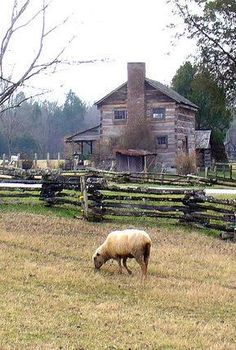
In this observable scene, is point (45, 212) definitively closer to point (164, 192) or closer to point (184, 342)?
point (164, 192)

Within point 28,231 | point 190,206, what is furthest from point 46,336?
point 190,206

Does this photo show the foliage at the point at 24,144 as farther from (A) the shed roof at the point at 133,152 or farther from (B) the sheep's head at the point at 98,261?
(B) the sheep's head at the point at 98,261

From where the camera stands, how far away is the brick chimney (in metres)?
50.7

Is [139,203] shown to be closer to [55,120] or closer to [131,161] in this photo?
[131,161]

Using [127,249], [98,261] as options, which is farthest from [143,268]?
[98,261]

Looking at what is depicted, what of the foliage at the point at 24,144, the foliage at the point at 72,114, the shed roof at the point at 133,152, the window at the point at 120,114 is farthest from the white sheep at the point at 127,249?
the foliage at the point at 72,114

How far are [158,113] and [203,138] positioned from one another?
752 centimetres

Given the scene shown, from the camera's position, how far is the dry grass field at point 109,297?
768cm

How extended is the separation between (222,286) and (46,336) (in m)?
4.78

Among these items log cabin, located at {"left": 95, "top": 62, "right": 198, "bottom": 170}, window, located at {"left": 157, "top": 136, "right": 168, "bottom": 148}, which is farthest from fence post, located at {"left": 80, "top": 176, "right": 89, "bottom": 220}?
window, located at {"left": 157, "top": 136, "right": 168, "bottom": 148}

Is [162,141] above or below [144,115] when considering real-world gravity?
below

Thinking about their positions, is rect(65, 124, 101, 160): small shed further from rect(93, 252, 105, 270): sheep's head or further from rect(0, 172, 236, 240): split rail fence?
rect(93, 252, 105, 270): sheep's head

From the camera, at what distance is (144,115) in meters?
51.3

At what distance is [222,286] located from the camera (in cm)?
1145
